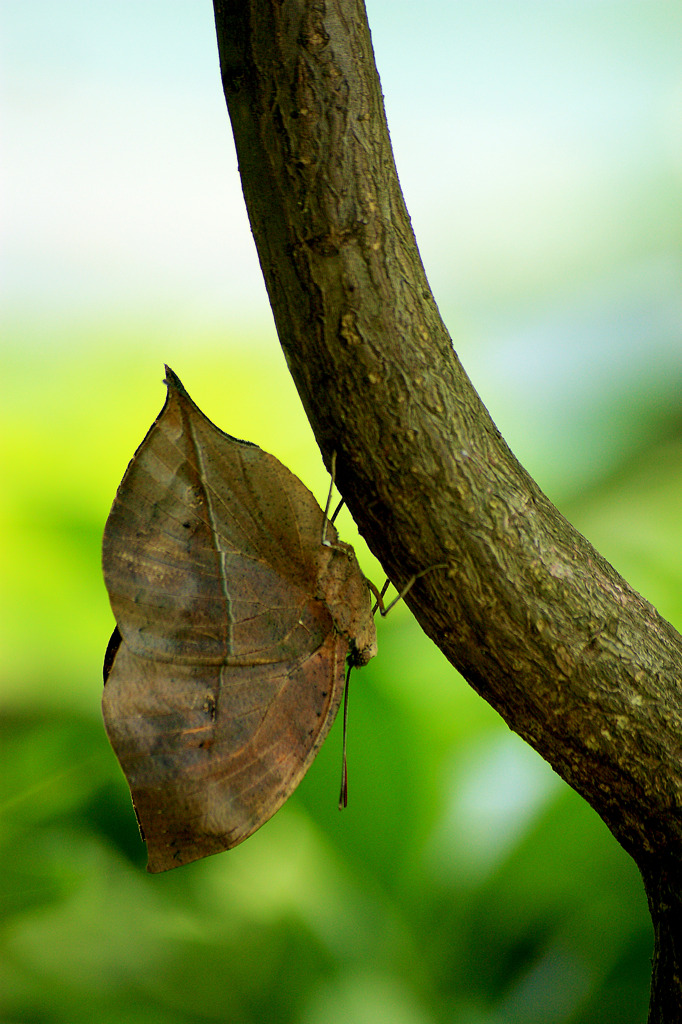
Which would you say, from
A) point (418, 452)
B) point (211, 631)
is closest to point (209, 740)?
point (211, 631)

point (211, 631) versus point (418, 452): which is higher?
point (418, 452)

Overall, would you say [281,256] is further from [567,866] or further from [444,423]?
[567,866]

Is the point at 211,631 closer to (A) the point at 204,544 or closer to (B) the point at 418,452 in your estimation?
(A) the point at 204,544

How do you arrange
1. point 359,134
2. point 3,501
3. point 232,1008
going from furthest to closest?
1. point 3,501
2. point 232,1008
3. point 359,134

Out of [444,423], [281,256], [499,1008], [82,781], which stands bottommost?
[499,1008]

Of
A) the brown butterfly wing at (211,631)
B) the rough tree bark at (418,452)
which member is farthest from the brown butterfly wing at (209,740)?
the rough tree bark at (418,452)

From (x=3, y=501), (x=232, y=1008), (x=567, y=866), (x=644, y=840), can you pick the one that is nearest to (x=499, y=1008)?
(x=567, y=866)

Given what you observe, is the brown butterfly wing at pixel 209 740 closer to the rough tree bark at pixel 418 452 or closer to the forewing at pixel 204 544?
the forewing at pixel 204 544
